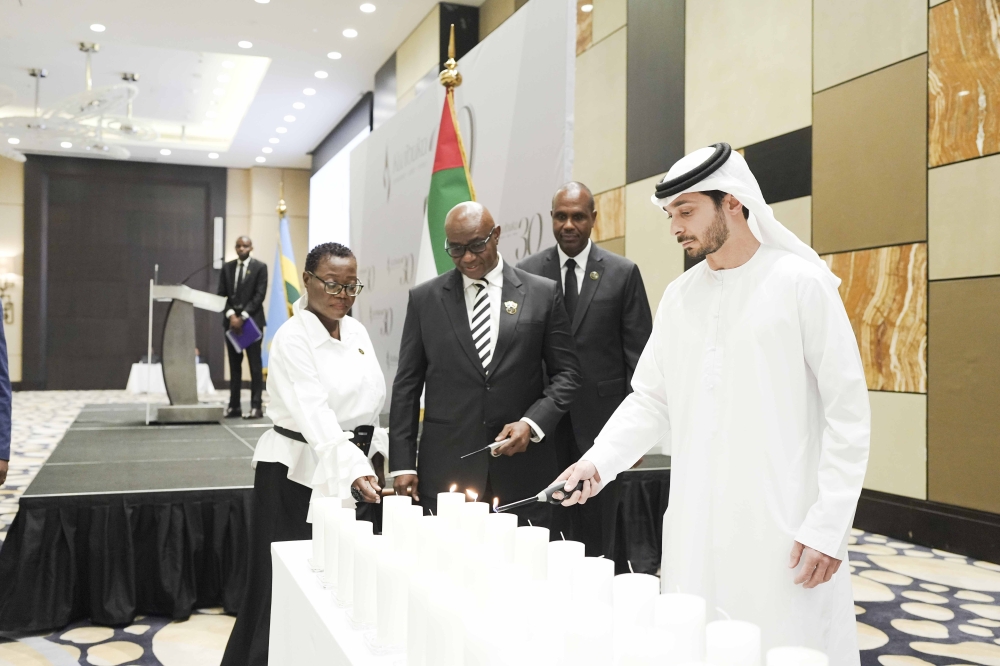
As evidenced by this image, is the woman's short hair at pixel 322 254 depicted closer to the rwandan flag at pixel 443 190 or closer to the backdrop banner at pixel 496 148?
the backdrop banner at pixel 496 148

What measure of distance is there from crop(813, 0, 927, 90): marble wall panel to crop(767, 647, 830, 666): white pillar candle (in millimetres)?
4272

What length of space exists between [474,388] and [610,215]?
4.30 m

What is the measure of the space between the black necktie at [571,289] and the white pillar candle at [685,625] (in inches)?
90.4

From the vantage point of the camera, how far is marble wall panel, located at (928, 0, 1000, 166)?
3.83 meters

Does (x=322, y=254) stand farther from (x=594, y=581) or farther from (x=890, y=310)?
(x=890, y=310)

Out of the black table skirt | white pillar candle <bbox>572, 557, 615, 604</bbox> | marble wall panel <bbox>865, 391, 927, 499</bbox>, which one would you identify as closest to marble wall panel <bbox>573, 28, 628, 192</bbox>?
marble wall panel <bbox>865, 391, 927, 499</bbox>

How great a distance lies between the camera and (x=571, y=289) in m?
3.09

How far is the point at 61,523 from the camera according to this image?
3287 millimetres

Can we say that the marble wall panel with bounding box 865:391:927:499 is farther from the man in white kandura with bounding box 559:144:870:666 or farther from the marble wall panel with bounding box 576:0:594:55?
the marble wall panel with bounding box 576:0:594:55

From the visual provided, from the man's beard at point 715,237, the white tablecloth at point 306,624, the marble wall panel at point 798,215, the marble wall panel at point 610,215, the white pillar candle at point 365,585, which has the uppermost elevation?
the marble wall panel at point 610,215

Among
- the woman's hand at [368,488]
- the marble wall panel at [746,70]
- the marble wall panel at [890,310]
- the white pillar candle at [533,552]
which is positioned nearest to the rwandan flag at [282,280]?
the marble wall panel at [746,70]

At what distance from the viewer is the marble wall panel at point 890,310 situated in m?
4.16

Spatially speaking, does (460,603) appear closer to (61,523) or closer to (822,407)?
(822,407)

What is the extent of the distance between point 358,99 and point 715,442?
11477 mm
